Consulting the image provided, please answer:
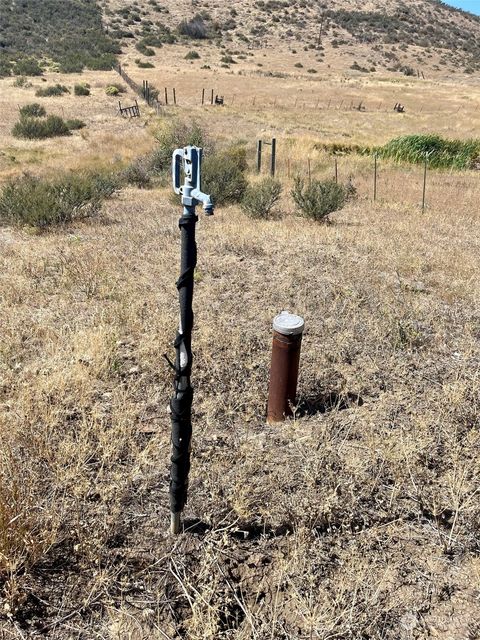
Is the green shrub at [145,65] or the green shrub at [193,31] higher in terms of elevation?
the green shrub at [193,31]

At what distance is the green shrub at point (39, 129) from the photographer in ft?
74.8

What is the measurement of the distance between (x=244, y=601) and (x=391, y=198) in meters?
12.9

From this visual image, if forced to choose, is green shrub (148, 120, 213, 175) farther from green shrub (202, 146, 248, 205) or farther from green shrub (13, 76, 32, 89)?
green shrub (13, 76, 32, 89)

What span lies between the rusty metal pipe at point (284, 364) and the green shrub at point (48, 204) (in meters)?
7.36

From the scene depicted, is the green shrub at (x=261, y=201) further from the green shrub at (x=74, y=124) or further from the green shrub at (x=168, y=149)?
the green shrub at (x=74, y=124)

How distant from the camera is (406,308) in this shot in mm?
Result: 5953

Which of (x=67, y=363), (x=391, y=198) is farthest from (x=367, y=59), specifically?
(x=67, y=363)

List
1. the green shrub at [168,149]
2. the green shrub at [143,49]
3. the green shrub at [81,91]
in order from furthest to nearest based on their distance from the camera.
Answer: the green shrub at [143,49], the green shrub at [81,91], the green shrub at [168,149]

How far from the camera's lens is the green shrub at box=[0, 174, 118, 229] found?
962 centimetres

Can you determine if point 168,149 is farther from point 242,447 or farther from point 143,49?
point 143,49

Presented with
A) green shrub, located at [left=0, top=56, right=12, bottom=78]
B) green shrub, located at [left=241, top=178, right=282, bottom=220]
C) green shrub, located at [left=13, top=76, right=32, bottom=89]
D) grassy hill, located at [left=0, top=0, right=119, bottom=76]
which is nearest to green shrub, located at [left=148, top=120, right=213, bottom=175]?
green shrub, located at [left=241, top=178, right=282, bottom=220]

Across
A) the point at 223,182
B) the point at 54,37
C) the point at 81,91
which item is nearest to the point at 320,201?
the point at 223,182

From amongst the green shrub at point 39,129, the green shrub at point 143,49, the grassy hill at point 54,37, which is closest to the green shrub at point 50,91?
the grassy hill at point 54,37

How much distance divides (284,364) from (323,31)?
84.5m
